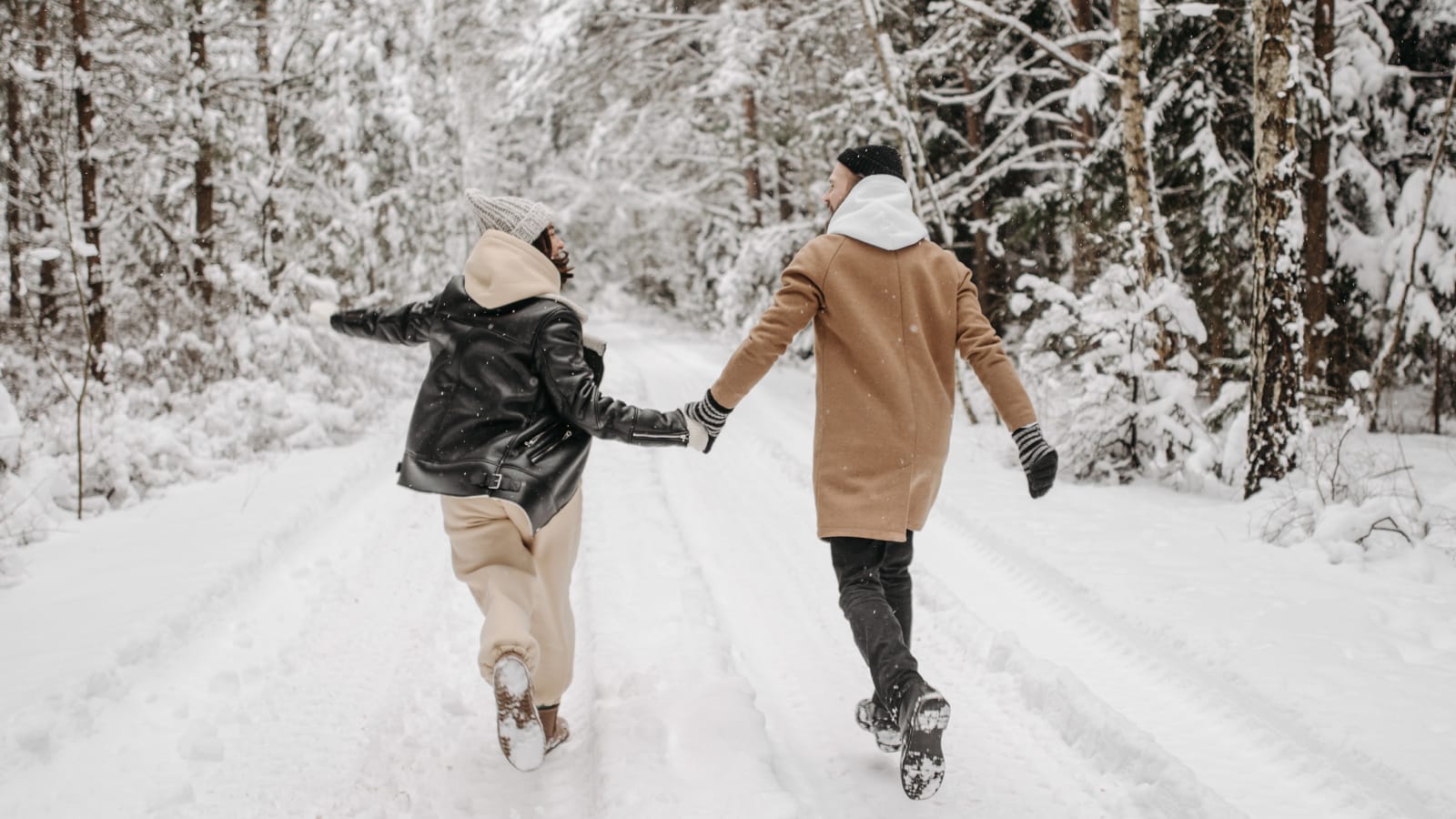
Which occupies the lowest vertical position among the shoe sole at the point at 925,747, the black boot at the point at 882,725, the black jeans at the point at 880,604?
the black boot at the point at 882,725

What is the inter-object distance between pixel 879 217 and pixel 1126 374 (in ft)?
16.5

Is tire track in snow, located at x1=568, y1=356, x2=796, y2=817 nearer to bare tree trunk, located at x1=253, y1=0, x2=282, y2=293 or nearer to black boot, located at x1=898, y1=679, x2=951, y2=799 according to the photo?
black boot, located at x1=898, y1=679, x2=951, y2=799

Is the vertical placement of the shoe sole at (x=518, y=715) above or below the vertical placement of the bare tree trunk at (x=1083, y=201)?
below

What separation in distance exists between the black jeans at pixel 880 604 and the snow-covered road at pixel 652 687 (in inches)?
18.8

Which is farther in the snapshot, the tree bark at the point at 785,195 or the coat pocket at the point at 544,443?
the tree bark at the point at 785,195

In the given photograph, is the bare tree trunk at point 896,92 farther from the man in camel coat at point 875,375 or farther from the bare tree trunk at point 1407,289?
the man in camel coat at point 875,375

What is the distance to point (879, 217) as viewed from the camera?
10.0 feet

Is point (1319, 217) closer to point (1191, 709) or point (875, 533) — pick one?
point (1191, 709)

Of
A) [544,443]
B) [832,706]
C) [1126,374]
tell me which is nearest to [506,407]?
[544,443]

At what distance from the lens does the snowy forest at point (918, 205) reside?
23.3 ft

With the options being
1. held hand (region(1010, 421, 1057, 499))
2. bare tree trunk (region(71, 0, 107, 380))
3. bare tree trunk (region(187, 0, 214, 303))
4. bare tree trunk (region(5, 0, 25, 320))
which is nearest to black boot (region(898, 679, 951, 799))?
held hand (region(1010, 421, 1057, 499))

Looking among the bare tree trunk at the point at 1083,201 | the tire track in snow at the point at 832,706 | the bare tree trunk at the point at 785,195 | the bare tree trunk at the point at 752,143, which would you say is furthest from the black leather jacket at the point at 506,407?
the bare tree trunk at the point at 785,195

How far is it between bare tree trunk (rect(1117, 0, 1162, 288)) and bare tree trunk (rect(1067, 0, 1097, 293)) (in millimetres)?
945

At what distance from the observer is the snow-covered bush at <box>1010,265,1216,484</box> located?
7.00m
